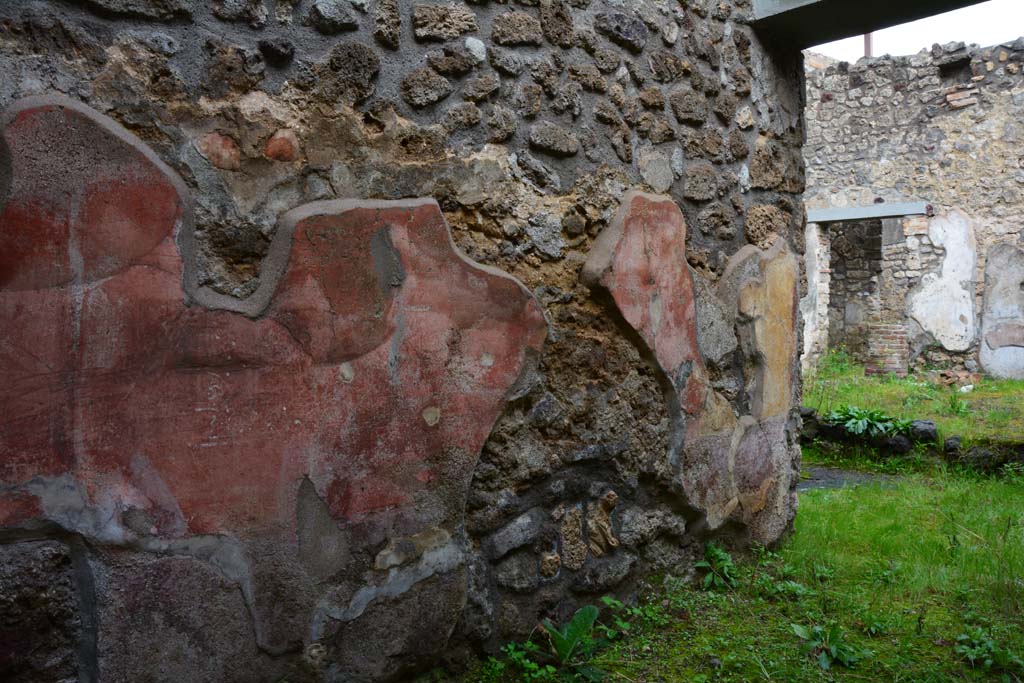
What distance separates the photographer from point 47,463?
149cm

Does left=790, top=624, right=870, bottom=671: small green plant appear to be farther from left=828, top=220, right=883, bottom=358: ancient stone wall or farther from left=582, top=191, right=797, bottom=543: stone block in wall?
left=828, top=220, right=883, bottom=358: ancient stone wall

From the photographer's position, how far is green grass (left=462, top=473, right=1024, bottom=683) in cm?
236

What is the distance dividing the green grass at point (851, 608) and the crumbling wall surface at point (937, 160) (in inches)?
274

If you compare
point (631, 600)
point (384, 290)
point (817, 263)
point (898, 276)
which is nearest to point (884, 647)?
point (631, 600)

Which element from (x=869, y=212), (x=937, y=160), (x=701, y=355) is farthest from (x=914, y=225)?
(x=701, y=355)

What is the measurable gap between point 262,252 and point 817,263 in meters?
8.92

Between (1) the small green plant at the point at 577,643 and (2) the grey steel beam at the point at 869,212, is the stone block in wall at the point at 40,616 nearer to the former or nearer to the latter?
(1) the small green plant at the point at 577,643

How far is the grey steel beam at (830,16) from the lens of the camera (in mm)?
2891

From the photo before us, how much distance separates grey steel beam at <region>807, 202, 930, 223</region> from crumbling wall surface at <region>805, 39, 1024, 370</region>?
873 mm

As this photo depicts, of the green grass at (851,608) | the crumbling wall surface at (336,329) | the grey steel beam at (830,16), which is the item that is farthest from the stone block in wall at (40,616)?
the grey steel beam at (830,16)

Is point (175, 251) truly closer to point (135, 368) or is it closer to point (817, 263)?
point (135, 368)

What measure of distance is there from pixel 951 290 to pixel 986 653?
8.75 meters

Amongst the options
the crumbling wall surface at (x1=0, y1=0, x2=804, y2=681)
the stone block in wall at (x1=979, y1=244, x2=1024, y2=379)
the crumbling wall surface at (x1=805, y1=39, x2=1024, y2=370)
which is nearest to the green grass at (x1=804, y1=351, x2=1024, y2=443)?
the stone block in wall at (x1=979, y1=244, x2=1024, y2=379)

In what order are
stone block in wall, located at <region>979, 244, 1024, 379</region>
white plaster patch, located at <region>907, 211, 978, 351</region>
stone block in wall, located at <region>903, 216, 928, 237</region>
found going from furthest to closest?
stone block in wall, located at <region>903, 216, 928, 237</region>, white plaster patch, located at <region>907, 211, 978, 351</region>, stone block in wall, located at <region>979, 244, 1024, 379</region>
